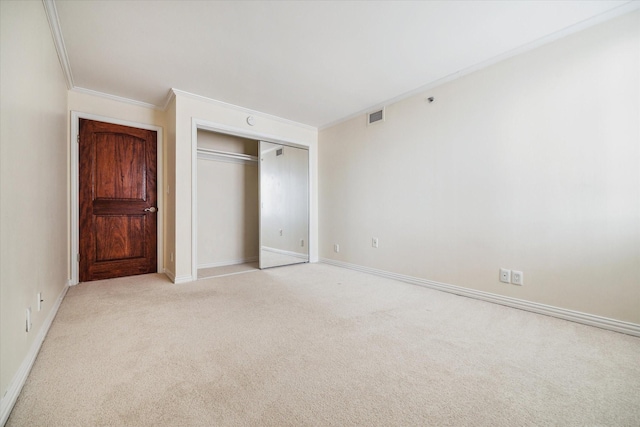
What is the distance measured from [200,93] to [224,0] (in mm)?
1715

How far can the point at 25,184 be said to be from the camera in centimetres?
153

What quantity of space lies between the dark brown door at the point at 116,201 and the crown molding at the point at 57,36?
74 centimetres

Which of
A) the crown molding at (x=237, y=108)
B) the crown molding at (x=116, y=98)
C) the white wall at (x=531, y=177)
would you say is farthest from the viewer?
the crown molding at (x=237, y=108)

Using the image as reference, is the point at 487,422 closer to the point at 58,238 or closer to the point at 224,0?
the point at 224,0

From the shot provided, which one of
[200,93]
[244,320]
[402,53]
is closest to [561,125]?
[402,53]

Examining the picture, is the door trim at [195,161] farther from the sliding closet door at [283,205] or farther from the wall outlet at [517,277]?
the wall outlet at [517,277]

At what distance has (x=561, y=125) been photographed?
2.30 meters

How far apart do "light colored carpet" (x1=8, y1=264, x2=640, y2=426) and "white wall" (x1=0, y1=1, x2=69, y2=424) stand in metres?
0.25

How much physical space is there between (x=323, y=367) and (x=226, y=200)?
3.68 meters

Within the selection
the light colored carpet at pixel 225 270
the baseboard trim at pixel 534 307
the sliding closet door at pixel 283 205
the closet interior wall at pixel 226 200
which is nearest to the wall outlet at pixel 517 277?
the baseboard trim at pixel 534 307

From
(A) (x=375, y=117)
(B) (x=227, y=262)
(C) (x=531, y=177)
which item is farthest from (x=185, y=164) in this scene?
(C) (x=531, y=177)

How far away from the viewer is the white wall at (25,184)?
122 cm

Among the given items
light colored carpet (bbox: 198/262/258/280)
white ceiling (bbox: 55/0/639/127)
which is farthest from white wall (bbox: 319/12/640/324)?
light colored carpet (bbox: 198/262/258/280)

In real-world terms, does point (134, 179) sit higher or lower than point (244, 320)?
higher
